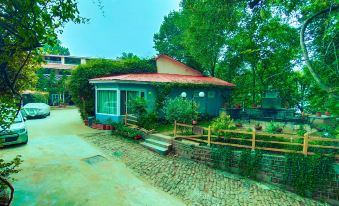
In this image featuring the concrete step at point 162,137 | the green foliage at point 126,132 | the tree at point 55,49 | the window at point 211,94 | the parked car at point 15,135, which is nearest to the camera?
the tree at point 55,49

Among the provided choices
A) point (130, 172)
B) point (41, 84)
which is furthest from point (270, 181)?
point (41, 84)

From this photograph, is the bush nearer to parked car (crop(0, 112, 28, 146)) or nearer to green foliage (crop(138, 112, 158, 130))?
green foliage (crop(138, 112, 158, 130))

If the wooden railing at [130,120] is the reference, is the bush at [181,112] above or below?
above

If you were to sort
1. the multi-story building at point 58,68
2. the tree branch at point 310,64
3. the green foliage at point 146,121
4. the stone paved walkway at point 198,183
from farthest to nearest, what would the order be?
the multi-story building at point 58,68 → the green foliage at point 146,121 → the stone paved walkway at point 198,183 → the tree branch at point 310,64

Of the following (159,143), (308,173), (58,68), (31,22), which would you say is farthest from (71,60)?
(308,173)

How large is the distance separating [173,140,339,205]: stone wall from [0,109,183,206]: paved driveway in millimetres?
2741

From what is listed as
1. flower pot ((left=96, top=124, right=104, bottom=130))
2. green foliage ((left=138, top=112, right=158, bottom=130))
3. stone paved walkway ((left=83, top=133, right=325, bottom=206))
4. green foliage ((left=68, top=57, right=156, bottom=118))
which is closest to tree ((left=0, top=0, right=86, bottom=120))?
stone paved walkway ((left=83, top=133, right=325, bottom=206))

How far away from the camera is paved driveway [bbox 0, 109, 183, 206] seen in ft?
18.6

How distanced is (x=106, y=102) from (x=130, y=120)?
308 cm

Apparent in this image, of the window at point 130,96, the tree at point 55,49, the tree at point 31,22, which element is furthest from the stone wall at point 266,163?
the tree at point 31,22

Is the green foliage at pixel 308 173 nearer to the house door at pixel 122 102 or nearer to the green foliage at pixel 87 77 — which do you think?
the house door at pixel 122 102

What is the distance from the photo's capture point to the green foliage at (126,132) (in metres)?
11.8

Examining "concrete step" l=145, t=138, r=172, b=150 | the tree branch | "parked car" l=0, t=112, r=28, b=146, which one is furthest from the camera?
"concrete step" l=145, t=138, r=172, b=150

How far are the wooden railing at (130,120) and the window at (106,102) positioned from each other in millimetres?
1324
